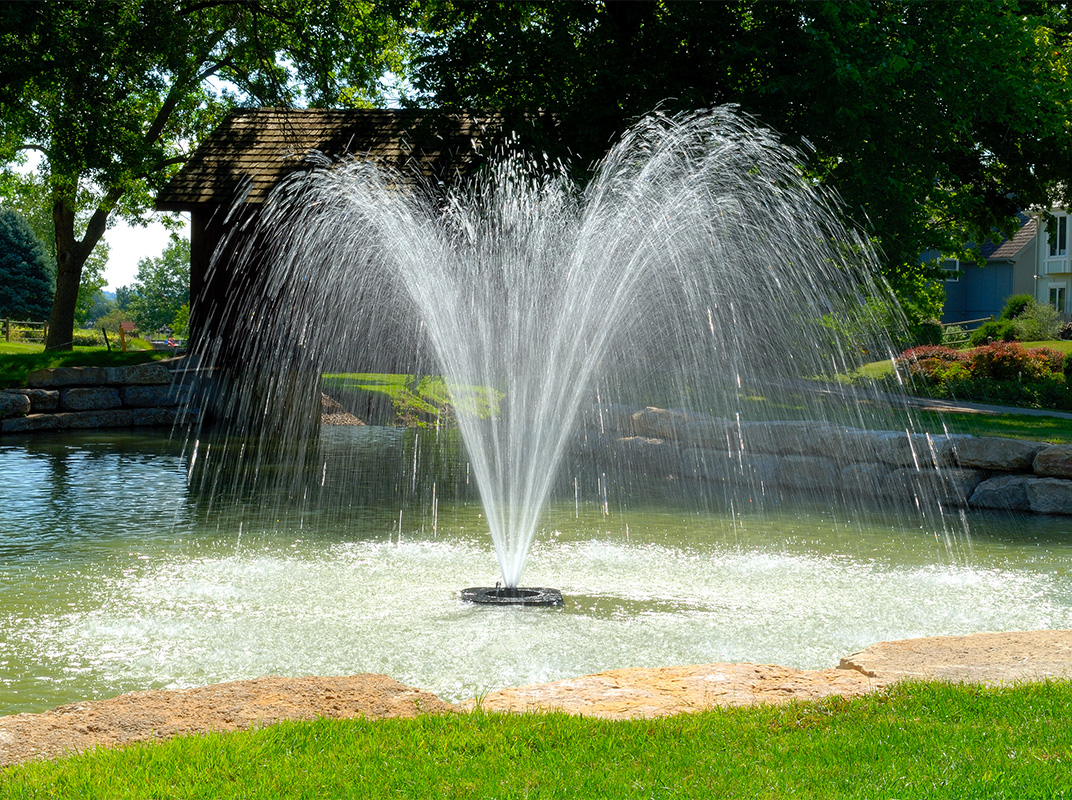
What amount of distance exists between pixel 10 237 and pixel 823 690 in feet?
217

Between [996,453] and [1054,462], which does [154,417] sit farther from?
[1054,462]

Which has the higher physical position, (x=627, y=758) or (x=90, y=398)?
(x=90, y=398)

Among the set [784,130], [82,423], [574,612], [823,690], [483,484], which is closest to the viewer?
[823,690]

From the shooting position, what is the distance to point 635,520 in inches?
440

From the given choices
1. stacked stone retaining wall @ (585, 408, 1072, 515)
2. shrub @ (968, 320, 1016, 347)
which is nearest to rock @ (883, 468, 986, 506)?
stacked stone retaining wall @ (585, 408, 1072, 515)

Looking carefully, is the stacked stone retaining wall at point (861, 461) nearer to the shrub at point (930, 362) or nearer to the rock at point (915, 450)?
the rock at point (915, 450)

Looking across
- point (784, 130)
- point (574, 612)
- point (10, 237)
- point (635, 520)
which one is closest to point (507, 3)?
point (784, 130)

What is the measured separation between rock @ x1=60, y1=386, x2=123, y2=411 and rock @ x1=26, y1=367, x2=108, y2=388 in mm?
140

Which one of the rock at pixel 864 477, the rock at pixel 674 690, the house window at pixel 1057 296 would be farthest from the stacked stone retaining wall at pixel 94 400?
the house window at pixel 1057 296

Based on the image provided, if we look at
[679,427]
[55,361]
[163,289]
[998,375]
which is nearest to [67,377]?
[55,361]

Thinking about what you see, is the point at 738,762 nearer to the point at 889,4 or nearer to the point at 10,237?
the point at 889,4

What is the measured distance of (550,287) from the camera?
40.8ft

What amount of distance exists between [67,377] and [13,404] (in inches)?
55.1

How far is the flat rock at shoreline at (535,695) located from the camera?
409cm
